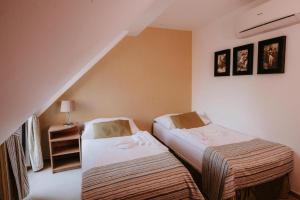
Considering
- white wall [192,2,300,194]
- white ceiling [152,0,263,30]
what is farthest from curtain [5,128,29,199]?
white wall [192,2,300,194]

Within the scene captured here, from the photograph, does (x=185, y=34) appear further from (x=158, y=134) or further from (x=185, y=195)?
(x=185, y=195)

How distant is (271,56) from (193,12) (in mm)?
1242

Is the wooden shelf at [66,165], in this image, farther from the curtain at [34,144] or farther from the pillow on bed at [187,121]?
the pillow on bed at [187,121]

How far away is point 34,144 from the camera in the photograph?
250 cm

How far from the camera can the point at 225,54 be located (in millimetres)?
2785

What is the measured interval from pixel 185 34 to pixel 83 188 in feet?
10.4

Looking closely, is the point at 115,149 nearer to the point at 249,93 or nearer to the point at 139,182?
the point at 139,182

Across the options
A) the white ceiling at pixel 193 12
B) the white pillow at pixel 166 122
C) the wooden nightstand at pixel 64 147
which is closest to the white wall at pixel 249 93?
the white ceiling at pixel 193 12

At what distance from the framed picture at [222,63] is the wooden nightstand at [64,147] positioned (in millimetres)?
2482

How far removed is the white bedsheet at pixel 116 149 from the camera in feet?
5.76

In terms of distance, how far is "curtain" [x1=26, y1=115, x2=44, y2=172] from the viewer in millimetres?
2462

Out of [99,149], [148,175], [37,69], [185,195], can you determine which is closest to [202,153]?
[185,195]

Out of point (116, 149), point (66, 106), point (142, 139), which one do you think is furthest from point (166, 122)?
point (66, 106)

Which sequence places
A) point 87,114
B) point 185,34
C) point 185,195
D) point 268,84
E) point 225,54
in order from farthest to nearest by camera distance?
point 185,34
point 87,114
point 225,54
point 268,84
point 185,195
